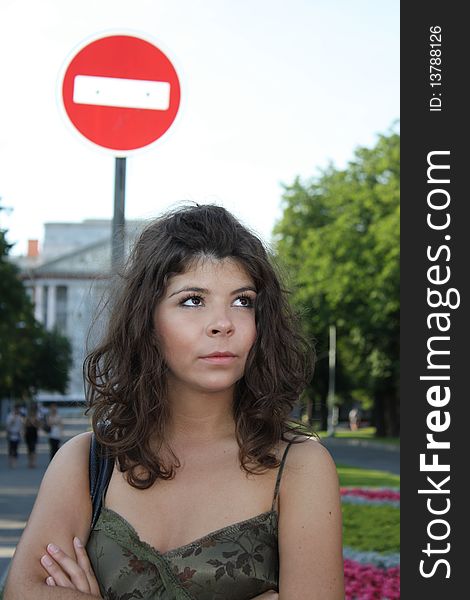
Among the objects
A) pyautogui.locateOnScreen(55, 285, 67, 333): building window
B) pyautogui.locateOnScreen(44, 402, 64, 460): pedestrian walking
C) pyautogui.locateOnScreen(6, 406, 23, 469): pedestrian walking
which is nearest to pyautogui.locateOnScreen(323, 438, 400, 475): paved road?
pyautogui.locateOnScreen(44, 402, 64, 460): pedestrian walking

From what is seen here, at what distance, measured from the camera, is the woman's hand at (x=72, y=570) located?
2652 mm

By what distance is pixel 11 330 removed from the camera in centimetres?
4341

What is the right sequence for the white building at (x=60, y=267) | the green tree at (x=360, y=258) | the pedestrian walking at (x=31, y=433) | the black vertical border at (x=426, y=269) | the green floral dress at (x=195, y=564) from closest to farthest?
1. the green floral dress at (x=195, y=564)
2. the black vertical border at (x=426, y=269)
3. the pedestrian walking at (x=31, y=433)
4. the green tree at (x=360, y=258)
5. the white building at (x=60, y=267)

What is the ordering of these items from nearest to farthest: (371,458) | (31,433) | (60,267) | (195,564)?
(195,564)
(31,433)
(371,458)
(60,267)

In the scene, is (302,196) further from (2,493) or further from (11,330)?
(2,493)

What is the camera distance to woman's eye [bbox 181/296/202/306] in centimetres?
274

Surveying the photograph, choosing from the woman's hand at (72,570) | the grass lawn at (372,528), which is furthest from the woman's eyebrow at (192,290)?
the grass lawn at (372,528)

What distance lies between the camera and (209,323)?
105 inches

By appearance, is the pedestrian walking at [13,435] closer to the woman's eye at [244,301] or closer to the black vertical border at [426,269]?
the black vertical border at [426,269]

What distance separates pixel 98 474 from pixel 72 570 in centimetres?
24

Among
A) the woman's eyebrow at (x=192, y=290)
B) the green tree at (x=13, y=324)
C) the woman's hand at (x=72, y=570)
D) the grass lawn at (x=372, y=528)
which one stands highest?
the green tree at (x=13, y=324)

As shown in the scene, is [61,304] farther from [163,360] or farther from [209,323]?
[209,323]

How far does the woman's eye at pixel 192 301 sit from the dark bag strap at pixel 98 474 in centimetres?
41

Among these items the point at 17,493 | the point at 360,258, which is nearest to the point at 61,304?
the point at 360,258
